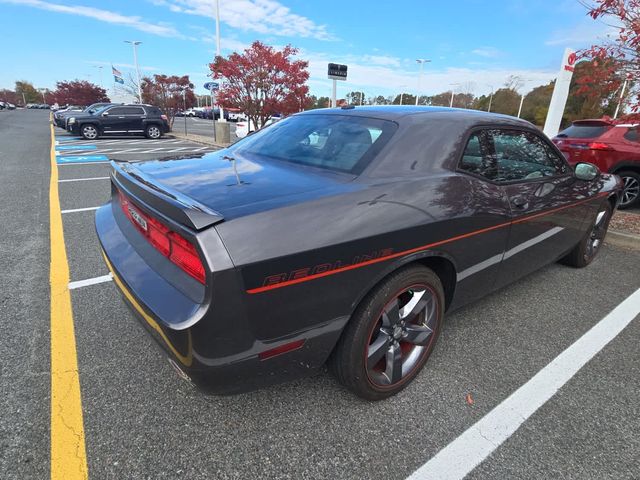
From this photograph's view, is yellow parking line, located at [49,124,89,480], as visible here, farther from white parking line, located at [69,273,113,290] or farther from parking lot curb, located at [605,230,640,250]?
parking lot curb, located at [605,230,640,250]

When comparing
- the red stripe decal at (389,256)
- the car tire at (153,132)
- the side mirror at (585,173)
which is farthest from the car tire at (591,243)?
the car tire at (153,132)

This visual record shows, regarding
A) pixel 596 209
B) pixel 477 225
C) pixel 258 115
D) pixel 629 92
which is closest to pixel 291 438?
pixel 477 225

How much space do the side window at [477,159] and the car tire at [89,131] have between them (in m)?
18.4

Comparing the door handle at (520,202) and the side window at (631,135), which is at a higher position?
the side window at (631,135)

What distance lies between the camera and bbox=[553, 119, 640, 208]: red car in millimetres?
6105

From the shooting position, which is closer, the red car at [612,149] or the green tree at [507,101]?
the red car at [612,149]

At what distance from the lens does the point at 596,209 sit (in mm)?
3643

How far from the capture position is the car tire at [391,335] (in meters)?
1.81

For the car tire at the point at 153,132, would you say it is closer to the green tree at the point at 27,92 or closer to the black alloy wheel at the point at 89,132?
the black alloy wheel at the point at 89,132

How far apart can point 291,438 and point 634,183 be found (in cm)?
709

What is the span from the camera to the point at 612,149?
6.25 m

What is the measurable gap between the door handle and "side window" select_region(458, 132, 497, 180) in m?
0.22

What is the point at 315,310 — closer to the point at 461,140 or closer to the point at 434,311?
the point at 434,311

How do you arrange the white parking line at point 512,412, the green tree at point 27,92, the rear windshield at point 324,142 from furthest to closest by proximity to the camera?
the green tree at point 27,92, the rear windshield at point 324,142, the white parking line at point 512,412
